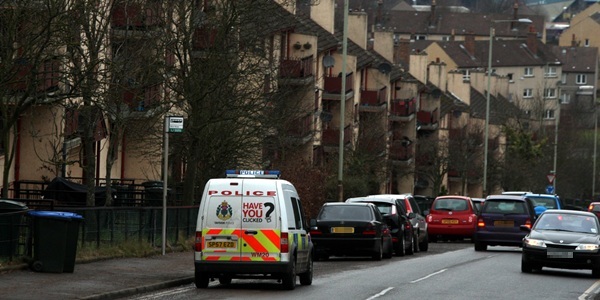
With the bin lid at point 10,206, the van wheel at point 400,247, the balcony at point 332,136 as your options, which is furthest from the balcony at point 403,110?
the bin lid at point 10,206

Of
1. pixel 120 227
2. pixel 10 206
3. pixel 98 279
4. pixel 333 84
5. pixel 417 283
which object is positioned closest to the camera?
pixel 98 279

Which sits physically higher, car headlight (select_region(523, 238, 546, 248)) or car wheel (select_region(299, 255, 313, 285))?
car headlight (select_region(523, 238, 546, 248))

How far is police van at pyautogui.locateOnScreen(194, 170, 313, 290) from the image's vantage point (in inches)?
880

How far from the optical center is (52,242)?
75.8 ft

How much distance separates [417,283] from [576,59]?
504ft

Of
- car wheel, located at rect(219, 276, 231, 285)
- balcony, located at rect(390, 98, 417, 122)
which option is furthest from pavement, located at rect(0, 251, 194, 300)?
Answer: balcony, located at rect(390, 98, 417, 122)

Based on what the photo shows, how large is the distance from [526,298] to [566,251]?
20.2 feet

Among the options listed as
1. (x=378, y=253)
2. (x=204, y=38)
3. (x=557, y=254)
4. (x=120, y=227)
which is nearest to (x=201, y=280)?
(x=120, y=227)

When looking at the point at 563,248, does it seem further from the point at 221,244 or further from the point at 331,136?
the point at 331,136

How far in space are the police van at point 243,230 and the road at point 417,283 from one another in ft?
1.51

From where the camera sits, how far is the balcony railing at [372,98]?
7675 centimetres

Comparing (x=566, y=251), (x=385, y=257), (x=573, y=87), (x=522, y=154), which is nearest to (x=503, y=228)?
(x=385, y=257)

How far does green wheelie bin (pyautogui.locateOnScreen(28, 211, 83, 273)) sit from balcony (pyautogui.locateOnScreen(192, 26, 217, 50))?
46.8ft

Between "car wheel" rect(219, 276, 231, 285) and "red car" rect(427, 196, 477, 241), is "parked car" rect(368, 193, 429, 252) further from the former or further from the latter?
"car wheel" rect(219, 276, 231, 285)
